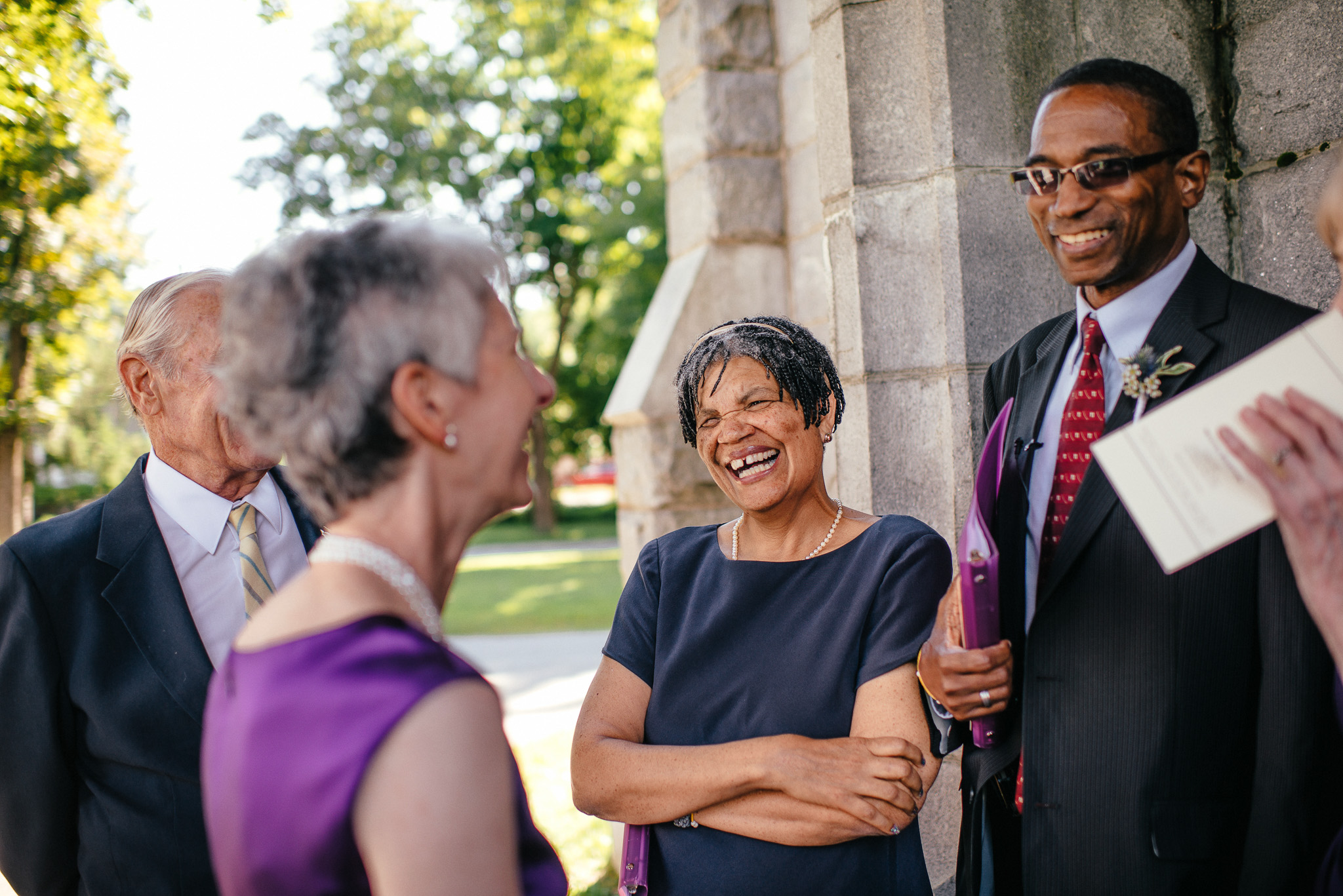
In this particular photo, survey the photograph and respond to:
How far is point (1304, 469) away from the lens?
1.12 m

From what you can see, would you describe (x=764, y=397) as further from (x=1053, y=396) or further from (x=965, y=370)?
(x=965, y=370)

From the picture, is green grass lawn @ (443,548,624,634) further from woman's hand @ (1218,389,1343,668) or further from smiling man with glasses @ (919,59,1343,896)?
woman's hand @ (1218,389,1343,668)

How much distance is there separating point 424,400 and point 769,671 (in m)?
1.20

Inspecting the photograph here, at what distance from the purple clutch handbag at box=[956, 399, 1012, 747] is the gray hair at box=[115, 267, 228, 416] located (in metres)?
1.77

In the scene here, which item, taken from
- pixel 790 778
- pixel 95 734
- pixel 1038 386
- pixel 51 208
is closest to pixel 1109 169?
pixel 1038 386

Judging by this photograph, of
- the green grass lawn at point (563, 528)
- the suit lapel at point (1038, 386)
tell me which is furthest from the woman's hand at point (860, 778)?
the green grass lawn at point (563, 528)

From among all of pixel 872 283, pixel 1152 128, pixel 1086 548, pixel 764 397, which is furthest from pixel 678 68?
pixel 1086 548

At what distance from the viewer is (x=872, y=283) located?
2.86 metres

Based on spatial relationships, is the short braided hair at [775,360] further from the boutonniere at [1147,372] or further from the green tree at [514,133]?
the green tree at [514,133]

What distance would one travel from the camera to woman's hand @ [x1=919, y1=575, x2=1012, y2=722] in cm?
162

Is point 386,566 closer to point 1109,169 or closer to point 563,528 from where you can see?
point 1109,169

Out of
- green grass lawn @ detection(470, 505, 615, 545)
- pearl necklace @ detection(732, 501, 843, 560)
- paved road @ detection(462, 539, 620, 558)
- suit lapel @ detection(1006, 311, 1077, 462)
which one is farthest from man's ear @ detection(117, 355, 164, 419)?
green grass lawn @ detection(470, 505, 615, 545)

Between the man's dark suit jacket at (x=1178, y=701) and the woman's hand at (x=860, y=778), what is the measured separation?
0.76ft

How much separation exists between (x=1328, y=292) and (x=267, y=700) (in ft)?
8.88
